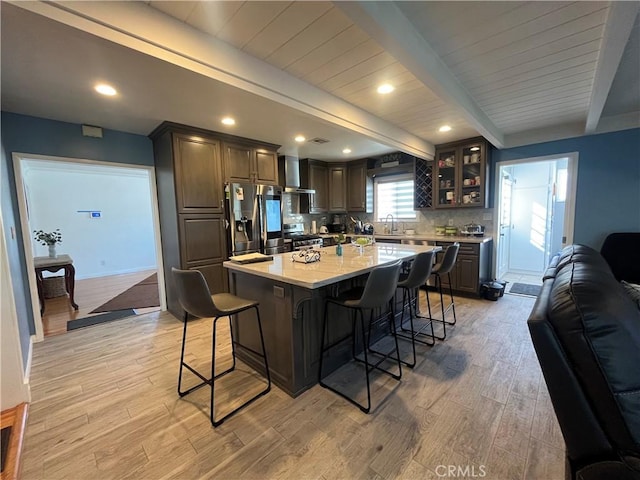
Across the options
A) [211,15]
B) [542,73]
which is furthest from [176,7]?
[542,73]

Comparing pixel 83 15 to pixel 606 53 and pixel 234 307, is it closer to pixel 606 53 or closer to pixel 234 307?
pixel 234 307

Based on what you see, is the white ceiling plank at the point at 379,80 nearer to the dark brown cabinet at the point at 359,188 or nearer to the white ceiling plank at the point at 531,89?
the white ceiling plank at the point at 531,89

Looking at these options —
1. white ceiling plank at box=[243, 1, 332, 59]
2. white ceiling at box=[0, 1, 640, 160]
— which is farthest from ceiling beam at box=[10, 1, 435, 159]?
white ceiling plank at box=[243, 1, 332, 59]

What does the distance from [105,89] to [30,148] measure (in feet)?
4.66

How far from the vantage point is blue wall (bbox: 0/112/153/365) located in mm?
2609

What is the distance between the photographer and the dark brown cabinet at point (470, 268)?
401 centimetres

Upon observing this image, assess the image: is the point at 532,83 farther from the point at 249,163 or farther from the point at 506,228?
the point at 506,228

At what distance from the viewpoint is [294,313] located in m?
1.87

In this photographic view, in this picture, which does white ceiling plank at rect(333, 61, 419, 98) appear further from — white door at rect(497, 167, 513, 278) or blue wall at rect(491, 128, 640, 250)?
white door at rect(497, 167, 513, 278)

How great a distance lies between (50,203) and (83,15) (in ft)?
20.7

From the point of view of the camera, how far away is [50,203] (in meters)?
5.73

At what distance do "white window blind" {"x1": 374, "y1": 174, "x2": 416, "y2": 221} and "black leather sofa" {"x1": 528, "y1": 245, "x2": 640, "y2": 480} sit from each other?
461 centimetres

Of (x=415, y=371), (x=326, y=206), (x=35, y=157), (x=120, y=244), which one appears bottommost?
(x=415, y=371)

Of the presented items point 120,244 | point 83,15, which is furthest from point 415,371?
point 120,244
